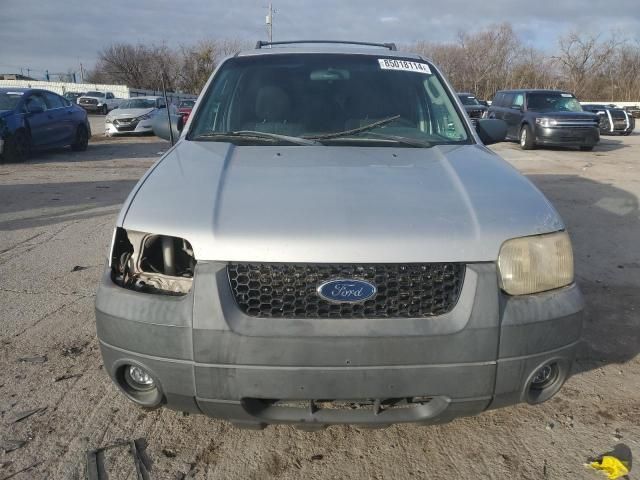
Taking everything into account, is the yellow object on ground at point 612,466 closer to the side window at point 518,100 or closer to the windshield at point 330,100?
the windshield at point 330,100

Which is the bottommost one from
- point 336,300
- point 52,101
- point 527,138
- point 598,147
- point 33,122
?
point 598,147

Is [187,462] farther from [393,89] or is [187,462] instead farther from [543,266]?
[393,89]

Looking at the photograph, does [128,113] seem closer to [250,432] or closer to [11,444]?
[11,444]

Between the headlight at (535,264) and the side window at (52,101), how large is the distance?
1369 centimetres

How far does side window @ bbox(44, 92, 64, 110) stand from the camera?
1328cm

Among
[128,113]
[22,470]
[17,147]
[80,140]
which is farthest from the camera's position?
[128,113]

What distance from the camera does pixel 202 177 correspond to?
8.02ft

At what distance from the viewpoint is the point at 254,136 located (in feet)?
10.2

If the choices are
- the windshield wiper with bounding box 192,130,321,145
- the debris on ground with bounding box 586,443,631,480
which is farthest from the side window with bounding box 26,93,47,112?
the debris on ground with bounding box 586,443,631,480

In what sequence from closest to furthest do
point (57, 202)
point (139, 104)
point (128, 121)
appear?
point (57, 202) → point (128, 121) → point (139, 104)

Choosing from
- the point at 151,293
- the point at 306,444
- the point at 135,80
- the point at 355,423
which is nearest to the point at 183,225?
the point at 151,293

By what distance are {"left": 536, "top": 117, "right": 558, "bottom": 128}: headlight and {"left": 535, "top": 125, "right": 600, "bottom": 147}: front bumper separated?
0.09m

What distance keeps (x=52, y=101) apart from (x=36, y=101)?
0.75m

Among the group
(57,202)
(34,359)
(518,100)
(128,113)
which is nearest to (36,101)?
(57,202)
